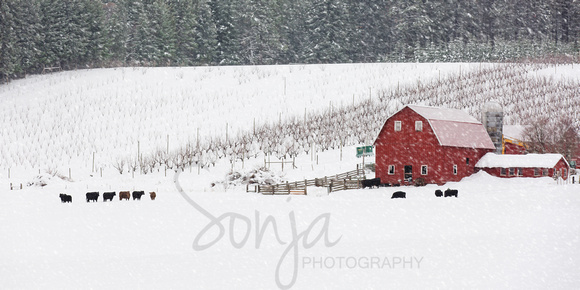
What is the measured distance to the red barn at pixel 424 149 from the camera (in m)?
45.9

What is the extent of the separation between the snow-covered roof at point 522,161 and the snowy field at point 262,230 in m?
0.93

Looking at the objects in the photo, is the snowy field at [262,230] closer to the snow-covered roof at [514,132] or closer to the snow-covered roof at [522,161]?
the snow-covered roof at [522,161]

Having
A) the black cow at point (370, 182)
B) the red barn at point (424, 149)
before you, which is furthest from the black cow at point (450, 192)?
the black cow at point (370, 182)

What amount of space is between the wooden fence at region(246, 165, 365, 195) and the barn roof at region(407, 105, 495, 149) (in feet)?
18.4

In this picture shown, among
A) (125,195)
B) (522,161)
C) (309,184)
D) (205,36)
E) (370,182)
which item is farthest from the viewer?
(205,36)

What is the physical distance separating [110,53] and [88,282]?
3090 inches

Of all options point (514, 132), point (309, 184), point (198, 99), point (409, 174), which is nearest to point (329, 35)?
point (198, 99)

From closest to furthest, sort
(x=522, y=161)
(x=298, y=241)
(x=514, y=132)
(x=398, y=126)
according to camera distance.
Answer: (x=298, y=241) < (x=522, y=161) < (x=398, y=126) < (x=514, y=132)

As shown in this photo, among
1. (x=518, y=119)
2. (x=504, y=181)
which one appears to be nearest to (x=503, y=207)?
(x=504, y=181)

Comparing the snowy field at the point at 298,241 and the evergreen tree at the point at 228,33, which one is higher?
the evergreen tree at the point at 228,33

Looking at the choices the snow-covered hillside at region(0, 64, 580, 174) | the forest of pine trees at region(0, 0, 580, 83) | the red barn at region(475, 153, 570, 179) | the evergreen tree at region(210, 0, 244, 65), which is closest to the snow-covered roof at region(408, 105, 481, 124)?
the red barn at region(475, 153, 570, 179)

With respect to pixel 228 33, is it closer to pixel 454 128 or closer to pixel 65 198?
pixel 454 128

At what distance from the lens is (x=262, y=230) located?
30.0 metres

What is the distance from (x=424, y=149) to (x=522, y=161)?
5.93m
